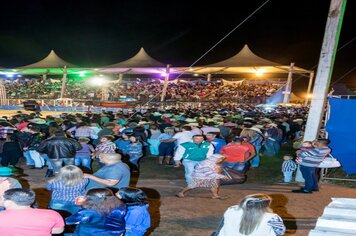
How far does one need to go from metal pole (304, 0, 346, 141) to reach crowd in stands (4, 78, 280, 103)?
16.8 metres

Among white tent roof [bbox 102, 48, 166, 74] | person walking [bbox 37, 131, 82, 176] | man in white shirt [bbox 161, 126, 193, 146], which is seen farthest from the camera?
white tent roof [bbox 102, 48, 166, 74]

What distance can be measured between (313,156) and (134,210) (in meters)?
5.44

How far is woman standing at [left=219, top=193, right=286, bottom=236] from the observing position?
362 centimetres

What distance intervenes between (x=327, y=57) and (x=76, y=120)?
760cm

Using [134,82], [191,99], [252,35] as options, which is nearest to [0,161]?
[191,99]

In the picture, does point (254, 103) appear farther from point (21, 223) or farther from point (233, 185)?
point (21, 223)

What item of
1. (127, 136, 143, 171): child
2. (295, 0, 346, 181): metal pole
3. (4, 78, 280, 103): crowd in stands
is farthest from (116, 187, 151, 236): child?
(4, 78, 280, 103): crowd in stands

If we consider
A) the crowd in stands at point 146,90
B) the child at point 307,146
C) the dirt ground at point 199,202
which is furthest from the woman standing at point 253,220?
the crowd in stands at point 146,90

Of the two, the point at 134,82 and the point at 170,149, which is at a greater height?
the point at 134,82

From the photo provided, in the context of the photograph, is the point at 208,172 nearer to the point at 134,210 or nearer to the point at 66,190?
the point at 66,190

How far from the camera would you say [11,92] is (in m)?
32.6

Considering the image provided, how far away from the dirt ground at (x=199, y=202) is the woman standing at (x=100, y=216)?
2.37 metres

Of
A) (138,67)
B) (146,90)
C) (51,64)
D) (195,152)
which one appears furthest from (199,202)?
(146,90)

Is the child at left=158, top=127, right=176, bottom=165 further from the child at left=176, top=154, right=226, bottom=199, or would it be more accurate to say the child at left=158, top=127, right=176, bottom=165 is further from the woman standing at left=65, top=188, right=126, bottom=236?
the woman standing at left=65, top=188, right=126, bottom=236
